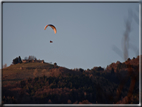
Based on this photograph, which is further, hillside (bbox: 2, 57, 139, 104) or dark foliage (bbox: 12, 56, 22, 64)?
dark foliage (bbox: 12, 56, 22, 64)

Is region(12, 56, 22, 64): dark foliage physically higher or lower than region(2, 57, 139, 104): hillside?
higher

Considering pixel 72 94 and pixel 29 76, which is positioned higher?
pixel 29 76

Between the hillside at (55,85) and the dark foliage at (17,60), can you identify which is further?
the dark foliage at (17,60)

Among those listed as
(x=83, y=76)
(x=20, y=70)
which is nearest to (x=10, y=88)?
(x=20, y=70)

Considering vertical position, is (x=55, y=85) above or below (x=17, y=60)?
below

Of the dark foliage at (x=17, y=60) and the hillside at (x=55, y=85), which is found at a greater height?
the dark foliage at (x=17, y=60)

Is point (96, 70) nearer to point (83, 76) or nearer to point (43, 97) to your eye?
point (83, 76)

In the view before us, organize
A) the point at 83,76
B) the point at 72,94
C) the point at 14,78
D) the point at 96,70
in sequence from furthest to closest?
the point at 96,70, the point at 83,76, the point at 14,78, the point at 72,94

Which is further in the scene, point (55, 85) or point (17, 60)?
point (17, 60)
